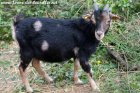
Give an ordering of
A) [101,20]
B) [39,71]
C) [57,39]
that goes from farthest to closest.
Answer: [39,71], [57,39], [101,20]

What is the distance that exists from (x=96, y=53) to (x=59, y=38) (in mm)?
1430

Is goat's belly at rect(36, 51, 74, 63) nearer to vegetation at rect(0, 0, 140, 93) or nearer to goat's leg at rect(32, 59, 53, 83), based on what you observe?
goat's leg at rect(32, 59, 53, 83)

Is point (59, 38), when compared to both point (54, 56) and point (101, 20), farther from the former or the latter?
point (101, 20)

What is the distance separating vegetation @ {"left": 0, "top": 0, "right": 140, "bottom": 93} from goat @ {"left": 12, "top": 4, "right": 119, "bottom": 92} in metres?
0.42

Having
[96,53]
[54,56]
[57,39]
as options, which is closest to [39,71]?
[54,56]

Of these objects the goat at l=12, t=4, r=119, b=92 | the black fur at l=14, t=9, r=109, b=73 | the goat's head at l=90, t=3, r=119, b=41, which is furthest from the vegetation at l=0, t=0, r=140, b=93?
the goat's head at l=90, t=3, r=119, b=41

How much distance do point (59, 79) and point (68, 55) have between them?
0.58m

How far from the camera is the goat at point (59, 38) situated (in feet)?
18.5

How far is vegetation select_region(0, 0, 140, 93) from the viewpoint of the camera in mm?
5992

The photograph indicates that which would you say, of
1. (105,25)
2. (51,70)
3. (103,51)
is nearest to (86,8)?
(103,51)

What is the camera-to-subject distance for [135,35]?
23.0 ft

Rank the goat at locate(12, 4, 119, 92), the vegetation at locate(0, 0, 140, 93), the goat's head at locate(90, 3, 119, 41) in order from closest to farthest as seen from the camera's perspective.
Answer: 1. the goat's head at locate(90, 3, 119, 41)
2. the goat at locate(12, 4, 119, 92)
3. the vegetation at locate(0, 0, 140, 93)

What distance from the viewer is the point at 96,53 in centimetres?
696

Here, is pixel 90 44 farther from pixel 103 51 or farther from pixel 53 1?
pixel 53 1
